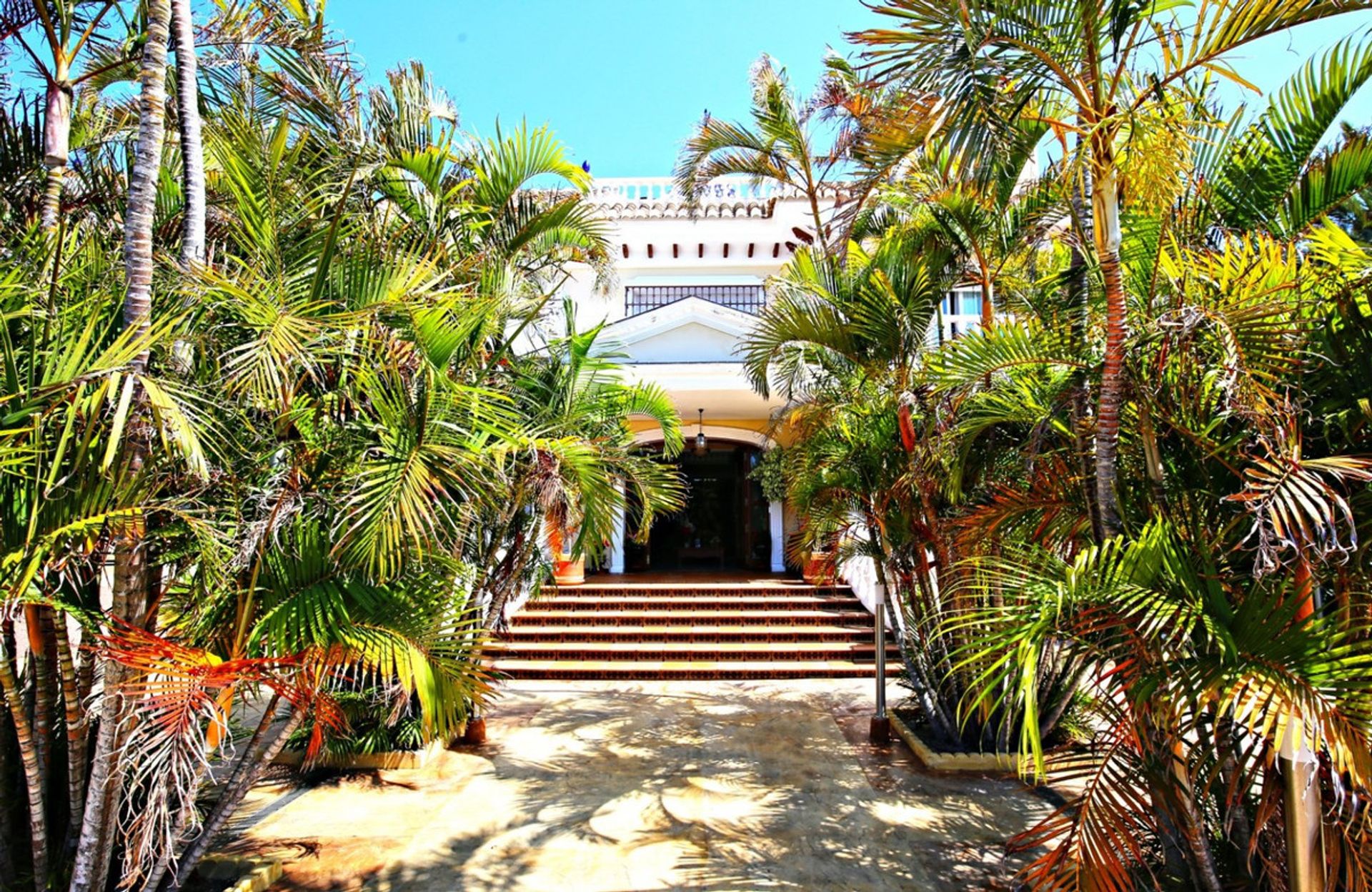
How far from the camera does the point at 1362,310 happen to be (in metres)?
2.96

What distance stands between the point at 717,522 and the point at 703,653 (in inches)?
310

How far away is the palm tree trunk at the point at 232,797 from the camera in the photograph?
11.9 ft

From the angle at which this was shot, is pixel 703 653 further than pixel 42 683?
Yes

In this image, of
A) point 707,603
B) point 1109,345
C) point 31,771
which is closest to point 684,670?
point 707,603

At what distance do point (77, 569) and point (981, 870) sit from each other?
4.98 m

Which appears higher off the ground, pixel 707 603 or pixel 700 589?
pixel 700 589

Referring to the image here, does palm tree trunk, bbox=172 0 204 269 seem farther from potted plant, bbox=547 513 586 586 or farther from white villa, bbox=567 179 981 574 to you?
white villa, bbox=567 179 981 574

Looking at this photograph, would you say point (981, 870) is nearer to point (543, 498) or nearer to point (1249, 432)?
point (1249, 432)

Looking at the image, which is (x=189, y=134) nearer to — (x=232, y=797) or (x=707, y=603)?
(x=232, y=797)

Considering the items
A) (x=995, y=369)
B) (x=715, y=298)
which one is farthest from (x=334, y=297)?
(x=715, y=298)

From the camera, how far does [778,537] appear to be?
49.3ft

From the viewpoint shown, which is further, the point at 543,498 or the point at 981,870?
the point at 543,498

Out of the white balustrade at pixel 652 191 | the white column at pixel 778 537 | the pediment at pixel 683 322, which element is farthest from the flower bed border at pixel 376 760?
the white balustrade at pixel 652 191

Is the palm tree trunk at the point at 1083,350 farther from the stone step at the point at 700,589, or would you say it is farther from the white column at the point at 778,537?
the white column at the point at 778,537
